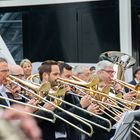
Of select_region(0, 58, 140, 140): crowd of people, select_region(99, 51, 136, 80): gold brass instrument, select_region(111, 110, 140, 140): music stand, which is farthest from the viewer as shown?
select_region(99, 51, 136, 80): gold brass instrument

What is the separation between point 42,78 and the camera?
4.83 meters

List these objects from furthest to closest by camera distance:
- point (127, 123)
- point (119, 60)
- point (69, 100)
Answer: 1. point (119, 60)
2. point (69, 100)
3. point (127, 123)

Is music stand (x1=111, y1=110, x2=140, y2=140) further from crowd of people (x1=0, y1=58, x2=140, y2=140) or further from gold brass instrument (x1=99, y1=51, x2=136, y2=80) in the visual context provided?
gold brass instrument (x1=99, y1=51, x2=136, y2=80)

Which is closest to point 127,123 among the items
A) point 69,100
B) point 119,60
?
point 69,100

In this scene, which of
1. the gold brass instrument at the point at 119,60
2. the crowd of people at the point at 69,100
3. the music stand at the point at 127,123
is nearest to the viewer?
the music stand at the point at 127,123

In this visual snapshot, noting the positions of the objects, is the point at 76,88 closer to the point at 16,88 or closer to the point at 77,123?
the point at 77,123

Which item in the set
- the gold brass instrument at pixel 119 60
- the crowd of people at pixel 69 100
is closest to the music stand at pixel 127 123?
the crowd of people at pixel 69 100

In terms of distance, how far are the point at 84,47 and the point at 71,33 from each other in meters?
0.45

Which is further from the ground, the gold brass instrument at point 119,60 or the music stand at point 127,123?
the music stand at point 127,123

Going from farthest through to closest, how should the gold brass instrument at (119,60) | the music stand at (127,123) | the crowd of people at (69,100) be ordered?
the gold brass instrument at (119,60)
the crowd of people at (69,100)
the music stand at (127,123)

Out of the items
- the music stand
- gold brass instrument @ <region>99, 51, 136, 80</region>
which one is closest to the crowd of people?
the music stand

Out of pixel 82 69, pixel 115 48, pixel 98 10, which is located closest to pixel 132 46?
pixel 115 48

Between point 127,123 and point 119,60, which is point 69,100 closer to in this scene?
point 127,123

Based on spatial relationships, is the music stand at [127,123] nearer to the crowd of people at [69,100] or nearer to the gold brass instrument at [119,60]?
the crowd of people at [69,100]
